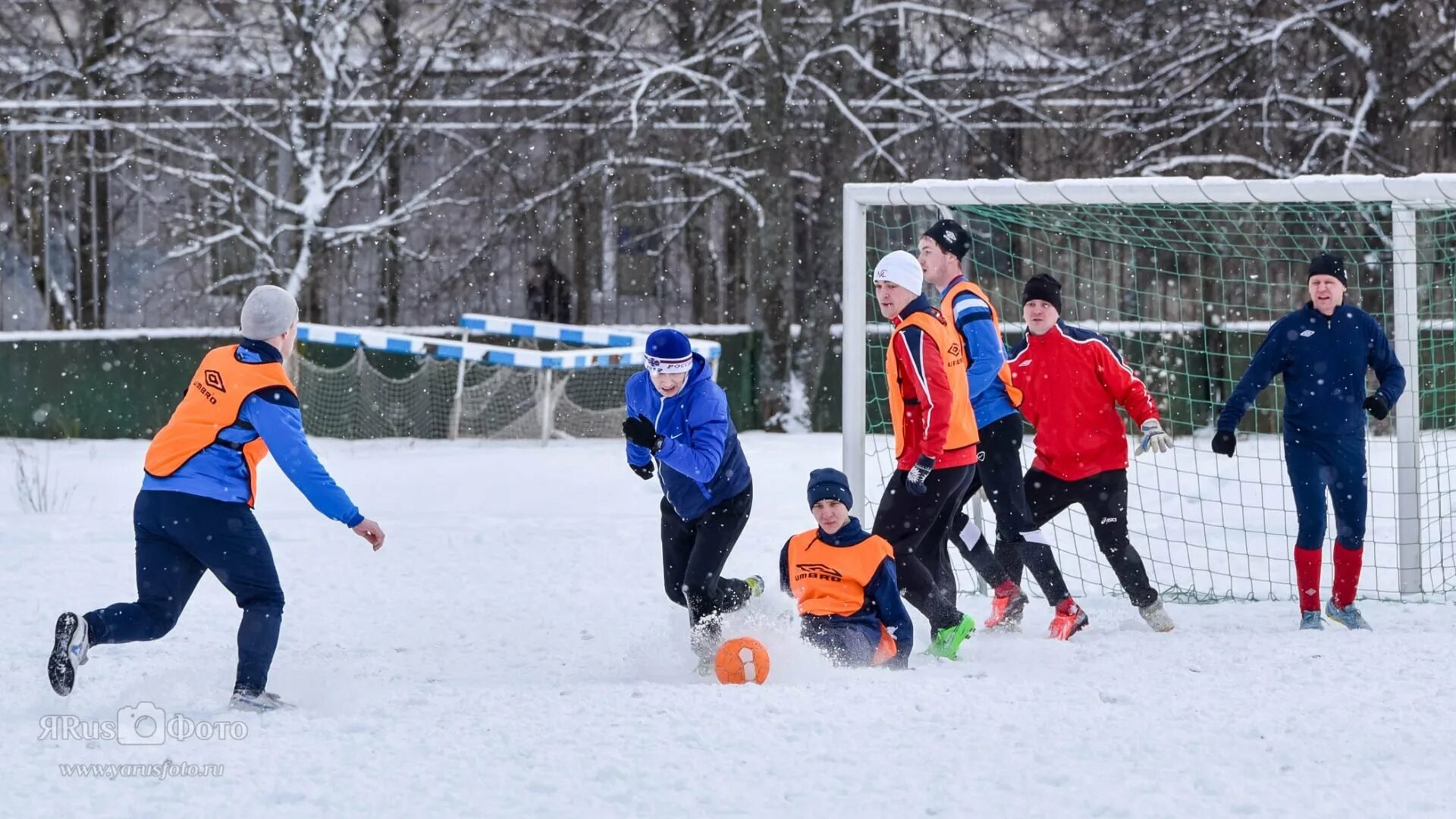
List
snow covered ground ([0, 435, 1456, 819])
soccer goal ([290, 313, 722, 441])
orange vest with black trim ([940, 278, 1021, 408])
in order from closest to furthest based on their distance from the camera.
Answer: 1. snow covered ground ([0, 435, 1456, 819])
2. orange vest with black trim ([940, 278, 1021, 408])
3. soccer goal ([290, 313, 722, 441])

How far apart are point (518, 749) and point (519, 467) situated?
7761 mm

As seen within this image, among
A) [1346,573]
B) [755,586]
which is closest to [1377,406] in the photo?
[1346,573]

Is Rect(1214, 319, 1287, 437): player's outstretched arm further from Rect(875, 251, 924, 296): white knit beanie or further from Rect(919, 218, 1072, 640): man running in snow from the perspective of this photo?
Rect(875, 251, 924, 296): white knit beanie

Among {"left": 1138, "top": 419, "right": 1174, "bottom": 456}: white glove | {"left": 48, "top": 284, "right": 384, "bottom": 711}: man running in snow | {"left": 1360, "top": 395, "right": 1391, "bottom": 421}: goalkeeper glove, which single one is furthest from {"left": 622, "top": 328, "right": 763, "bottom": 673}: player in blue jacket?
{"left": 1360, "top": 395, "right": 1391, "bottom": 421}: goalkeeper glove

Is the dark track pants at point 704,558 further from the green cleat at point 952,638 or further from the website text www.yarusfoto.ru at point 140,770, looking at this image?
the website text www.yarusfoto.ru at point 140,770

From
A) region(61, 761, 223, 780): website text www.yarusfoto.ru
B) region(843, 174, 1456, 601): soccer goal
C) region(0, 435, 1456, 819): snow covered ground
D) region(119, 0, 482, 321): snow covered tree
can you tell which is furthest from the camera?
region(119, 0, 482, 321): snow covered tree

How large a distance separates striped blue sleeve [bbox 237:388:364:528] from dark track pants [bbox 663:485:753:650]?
1.26m

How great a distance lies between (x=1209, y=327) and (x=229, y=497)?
1188 centimetres

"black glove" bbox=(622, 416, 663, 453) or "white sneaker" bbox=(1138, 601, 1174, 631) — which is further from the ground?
"black glove" bbox=(622, 416, 663, 453)

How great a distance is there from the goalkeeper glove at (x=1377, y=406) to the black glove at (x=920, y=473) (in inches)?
73.0

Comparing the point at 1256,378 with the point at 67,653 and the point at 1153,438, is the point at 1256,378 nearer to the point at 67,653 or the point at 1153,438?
the point at 1153,438

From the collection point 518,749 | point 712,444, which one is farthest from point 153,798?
point 712,444

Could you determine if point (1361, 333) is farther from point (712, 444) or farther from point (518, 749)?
point (518, 749)

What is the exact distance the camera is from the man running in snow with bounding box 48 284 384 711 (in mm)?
4535
